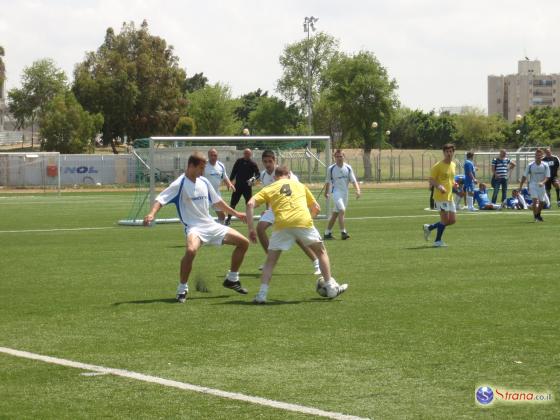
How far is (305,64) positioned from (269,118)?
22.9 feet

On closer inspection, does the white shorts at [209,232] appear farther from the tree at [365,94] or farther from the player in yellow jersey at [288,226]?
the tree at [365,94]

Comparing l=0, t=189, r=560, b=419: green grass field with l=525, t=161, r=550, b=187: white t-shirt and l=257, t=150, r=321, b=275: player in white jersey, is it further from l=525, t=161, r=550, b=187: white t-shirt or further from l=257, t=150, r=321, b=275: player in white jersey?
l=525, t=161, r=550, b=187: white t-shirt

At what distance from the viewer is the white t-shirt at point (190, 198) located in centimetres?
1374

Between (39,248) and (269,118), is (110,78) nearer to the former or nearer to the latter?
(269,118)

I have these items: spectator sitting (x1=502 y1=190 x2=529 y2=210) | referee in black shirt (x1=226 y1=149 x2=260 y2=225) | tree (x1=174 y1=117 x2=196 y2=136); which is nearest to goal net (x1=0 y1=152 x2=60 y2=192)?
tree (x1=174 y1=117 x2=196 y2=136)

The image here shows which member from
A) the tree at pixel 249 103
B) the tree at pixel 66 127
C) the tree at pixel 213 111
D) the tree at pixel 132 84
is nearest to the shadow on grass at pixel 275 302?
the tree at pixel 66 127

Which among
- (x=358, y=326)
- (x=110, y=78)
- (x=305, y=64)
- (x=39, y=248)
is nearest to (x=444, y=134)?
(x=305, y=64)

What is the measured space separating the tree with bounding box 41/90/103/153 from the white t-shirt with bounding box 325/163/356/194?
65.7 metres

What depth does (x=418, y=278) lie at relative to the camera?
15742 mm

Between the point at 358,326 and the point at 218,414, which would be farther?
the point at 358,326

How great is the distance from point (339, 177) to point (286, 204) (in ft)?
35.8

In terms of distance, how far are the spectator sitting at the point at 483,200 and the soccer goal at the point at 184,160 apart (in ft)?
17.6

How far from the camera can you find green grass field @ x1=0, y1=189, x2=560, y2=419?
→ 807cm

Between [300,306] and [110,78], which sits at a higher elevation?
[110,78]
